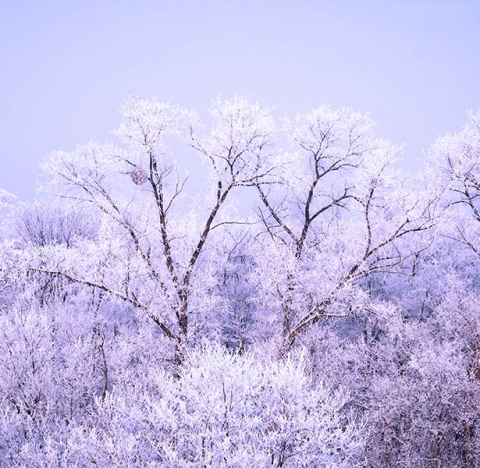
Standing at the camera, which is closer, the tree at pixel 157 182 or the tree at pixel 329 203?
the tree at pixel 157 182

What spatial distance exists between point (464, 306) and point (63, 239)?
24.6 meters

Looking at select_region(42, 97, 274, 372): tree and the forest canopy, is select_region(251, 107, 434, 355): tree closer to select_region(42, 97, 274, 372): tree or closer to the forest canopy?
the forest canopy

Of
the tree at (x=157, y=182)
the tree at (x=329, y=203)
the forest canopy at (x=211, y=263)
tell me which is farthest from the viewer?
the tree at (x=329, y=203)

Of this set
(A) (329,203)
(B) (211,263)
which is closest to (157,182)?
(B) (211,263)

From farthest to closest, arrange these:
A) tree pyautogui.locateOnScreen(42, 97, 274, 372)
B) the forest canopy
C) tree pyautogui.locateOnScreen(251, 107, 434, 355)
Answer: tree pyautogui.locateOnScreen(251, 107, 434, 355) < tree pyautogui.locateOnScreen(42, 97, 274, 372) < the forest canopy

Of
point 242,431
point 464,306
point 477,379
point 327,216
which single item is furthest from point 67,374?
point 464,306

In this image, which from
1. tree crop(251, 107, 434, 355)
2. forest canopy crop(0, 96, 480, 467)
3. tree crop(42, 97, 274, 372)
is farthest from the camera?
tree crop(251, 107, 434, 355)

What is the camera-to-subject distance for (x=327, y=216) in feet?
79.9

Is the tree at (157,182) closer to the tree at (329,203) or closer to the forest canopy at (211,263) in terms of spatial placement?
the forest canopy at (211,263)

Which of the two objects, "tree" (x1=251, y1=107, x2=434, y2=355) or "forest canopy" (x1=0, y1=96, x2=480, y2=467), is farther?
"tree" (x1=251, y1=107, x2=434, y2=355)

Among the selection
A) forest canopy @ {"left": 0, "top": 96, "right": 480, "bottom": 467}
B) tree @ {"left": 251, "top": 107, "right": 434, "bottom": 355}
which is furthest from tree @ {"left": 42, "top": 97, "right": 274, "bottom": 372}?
tree @ {"left": 251, "top": 107, "right": 434, "bottom": 355}

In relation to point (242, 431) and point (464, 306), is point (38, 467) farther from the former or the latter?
point (464, 306)

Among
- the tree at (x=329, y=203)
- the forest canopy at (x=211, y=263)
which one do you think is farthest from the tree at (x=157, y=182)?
the tree at (x=329, y=203)

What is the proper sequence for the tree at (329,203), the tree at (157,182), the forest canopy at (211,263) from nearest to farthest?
1. the forest canopy at (211,263)
2. the tree at (157,182)
3. the tree at (329,203)
